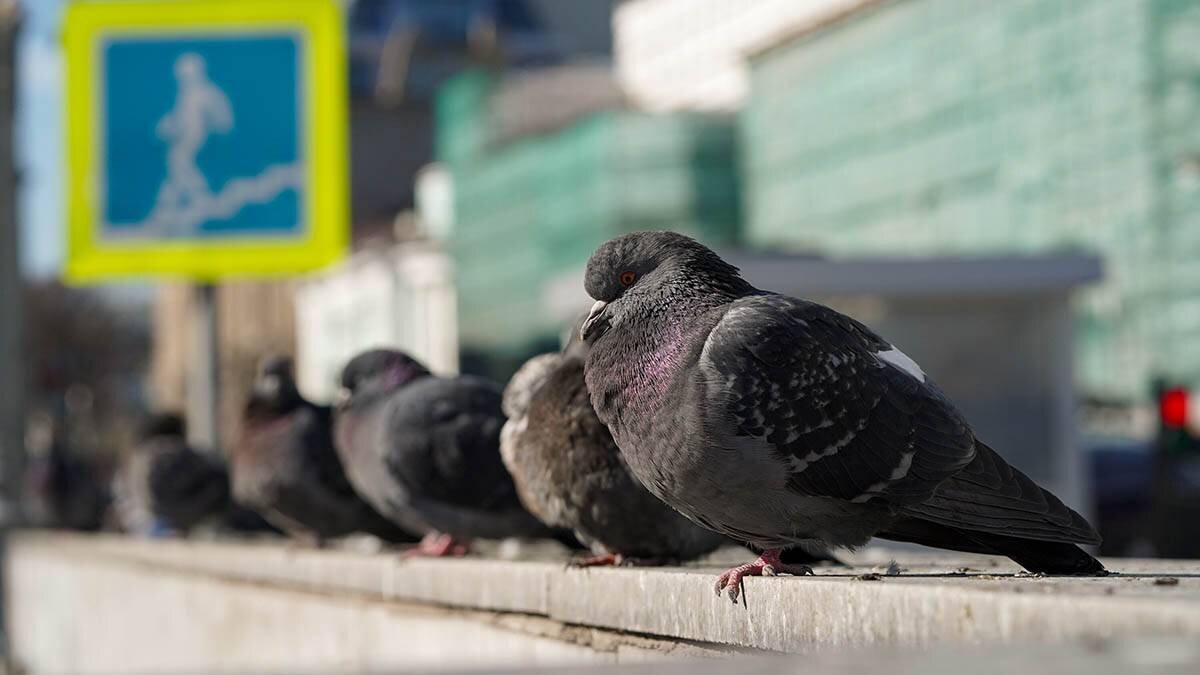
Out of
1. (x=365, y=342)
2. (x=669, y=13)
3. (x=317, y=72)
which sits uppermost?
(x=669, y=13)

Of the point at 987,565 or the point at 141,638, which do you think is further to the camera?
the point at 141,638

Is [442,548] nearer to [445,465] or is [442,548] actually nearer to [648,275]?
[445,465]

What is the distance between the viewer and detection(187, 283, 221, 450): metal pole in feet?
64.7

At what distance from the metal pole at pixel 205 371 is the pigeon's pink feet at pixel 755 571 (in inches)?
552

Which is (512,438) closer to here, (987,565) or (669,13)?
(987,565)

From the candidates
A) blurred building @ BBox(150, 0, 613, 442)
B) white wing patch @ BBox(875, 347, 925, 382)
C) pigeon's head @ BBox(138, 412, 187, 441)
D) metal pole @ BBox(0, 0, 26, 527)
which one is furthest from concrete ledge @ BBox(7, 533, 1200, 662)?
blurred building @ BBox(150, 0, 613, 442)

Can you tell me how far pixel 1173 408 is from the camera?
20.3m

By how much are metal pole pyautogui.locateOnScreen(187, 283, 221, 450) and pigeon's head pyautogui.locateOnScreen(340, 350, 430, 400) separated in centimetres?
933

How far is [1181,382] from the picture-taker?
43.3 meters

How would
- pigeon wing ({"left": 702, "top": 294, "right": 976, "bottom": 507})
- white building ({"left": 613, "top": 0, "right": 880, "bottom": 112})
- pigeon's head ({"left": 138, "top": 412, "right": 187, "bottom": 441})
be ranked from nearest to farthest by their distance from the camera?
pigeon wing ({"left": 702, "top": 294, "right": 976, "bottom": 507}) < pigeon's head ({"left": 138, "top": 412, "right": 187, "bottom": 441}) < white building ({"left": 613, "top": 0, "right": 880, "bottom": 112})

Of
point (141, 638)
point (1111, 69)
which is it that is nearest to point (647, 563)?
point (141, 638)

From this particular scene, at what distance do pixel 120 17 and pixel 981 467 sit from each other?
1607cm

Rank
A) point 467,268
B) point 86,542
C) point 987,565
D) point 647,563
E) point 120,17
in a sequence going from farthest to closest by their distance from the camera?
point 467,268, point 120,17, point 86,542, point 647,563, point 987,565

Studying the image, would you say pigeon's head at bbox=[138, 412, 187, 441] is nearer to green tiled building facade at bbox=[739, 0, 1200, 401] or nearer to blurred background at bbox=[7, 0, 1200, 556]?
blurred background at bbox=[7, 0, 1200, 556]
